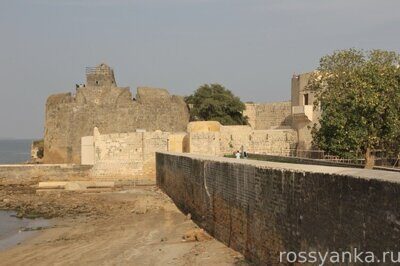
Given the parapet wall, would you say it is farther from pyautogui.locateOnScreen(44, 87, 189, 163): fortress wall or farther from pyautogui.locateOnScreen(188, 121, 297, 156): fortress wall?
pyautogui.locateOnScreen(44, 87, 189, 163): fortress wall

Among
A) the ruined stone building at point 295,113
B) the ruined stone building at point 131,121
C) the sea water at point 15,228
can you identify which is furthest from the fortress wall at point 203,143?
the sea water at point 15,228

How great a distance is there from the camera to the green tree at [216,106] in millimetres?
38406

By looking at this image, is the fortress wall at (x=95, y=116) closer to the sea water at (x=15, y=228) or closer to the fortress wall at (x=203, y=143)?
the fortress wall at (x=203, y=143)

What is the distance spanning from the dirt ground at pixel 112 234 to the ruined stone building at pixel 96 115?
11110mm

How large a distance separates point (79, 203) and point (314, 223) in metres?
15.8

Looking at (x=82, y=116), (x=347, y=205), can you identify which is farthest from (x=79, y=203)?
(x=347, y=205)

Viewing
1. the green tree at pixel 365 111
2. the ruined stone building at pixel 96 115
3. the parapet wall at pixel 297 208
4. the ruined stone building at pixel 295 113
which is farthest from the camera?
the ruined stone building at pixel 96 115

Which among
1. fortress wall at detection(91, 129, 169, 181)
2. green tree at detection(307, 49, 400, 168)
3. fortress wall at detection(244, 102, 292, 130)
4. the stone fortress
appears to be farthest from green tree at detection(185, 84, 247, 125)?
green tree at detection(307, 49, 400, 168)

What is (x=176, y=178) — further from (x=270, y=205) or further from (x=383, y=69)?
(x=270, y=205)

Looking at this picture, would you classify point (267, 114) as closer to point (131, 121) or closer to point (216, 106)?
point (216, 106)

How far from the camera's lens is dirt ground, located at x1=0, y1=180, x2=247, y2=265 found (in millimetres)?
10609

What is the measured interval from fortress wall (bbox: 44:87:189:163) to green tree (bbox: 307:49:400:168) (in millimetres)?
15510

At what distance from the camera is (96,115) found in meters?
34.4

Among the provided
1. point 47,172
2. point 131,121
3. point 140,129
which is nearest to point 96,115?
point 131,121
